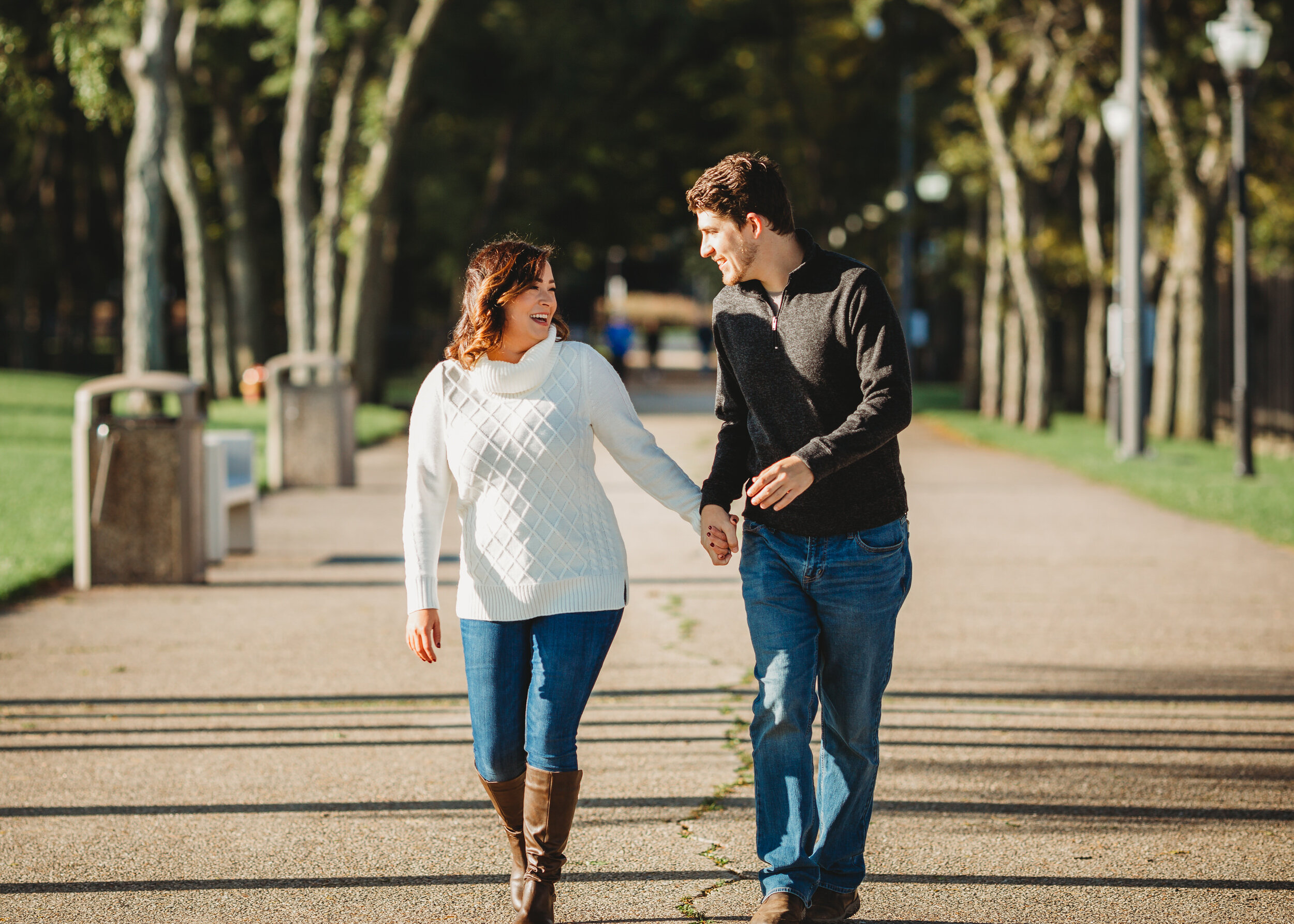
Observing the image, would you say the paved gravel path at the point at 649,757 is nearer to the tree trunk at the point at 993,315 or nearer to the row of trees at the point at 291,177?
the row of trees at the point at 291,177

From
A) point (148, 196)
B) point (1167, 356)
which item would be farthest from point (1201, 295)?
point (148, 196)

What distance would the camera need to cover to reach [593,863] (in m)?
4.64

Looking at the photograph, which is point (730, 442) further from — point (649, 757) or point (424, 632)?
point (649, 757)

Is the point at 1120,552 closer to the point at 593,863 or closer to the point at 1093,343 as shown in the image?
the point at 593,863

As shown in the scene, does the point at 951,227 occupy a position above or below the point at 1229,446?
above

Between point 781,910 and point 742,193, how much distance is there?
5.42ft

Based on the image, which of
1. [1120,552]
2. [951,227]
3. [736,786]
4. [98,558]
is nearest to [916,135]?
[951,227]

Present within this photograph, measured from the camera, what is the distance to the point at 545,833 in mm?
4020

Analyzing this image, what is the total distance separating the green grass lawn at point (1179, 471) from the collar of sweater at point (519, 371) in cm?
869

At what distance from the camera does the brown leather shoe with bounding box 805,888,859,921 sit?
4051mm

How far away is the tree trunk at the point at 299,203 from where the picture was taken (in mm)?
24219

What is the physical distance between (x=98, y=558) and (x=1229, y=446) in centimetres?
1557

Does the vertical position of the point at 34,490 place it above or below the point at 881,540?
below

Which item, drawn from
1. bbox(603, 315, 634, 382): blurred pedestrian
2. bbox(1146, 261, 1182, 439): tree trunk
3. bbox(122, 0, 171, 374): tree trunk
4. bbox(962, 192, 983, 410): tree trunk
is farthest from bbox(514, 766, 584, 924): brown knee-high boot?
bbox(603, 315, 634, 382): blurred pedestrian
